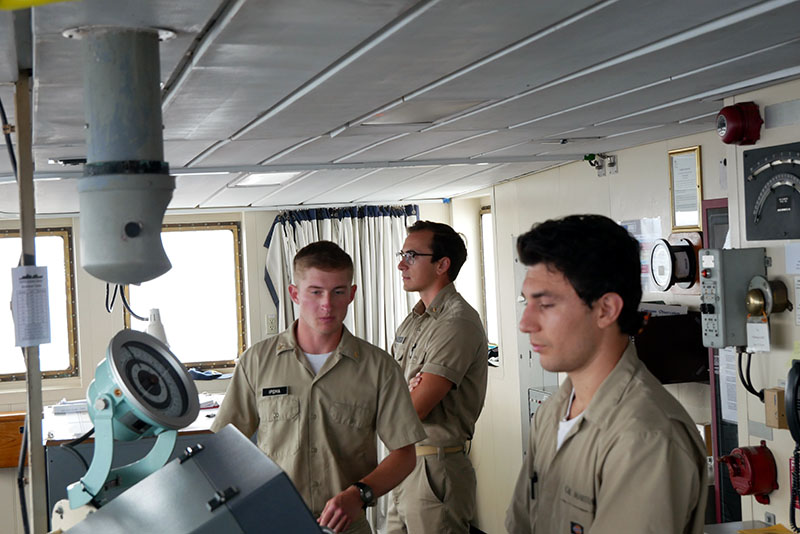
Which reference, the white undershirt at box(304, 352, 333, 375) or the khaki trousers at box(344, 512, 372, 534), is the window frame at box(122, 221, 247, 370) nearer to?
the white undershirt at box(304, 352, 333, 375)

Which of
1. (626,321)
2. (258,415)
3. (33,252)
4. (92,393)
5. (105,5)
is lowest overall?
(258,415)

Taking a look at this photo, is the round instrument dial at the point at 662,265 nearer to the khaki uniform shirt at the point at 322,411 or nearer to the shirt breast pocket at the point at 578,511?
the khaki uniform shirt at the point at 322,411

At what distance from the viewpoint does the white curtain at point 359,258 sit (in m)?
6.89

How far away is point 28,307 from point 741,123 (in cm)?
235

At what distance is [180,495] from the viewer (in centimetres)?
152

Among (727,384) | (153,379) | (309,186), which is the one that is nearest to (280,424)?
(153,379)

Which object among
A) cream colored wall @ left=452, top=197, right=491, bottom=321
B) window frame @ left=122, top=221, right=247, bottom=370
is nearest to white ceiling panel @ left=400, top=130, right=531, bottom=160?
cream colored wall @ left=452, top=197, right=491, bottom=321

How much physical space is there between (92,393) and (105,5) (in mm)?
851

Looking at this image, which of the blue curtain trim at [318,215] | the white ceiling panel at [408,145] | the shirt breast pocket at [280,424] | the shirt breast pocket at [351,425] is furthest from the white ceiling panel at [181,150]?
the blue curtain trim at [318,215]

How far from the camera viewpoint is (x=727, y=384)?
3.63 metres

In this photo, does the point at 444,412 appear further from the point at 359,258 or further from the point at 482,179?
the point at 359,258

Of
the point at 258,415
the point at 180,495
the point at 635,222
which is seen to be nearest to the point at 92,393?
the point at 180,495

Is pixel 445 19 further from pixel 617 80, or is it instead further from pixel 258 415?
pixel 258 415

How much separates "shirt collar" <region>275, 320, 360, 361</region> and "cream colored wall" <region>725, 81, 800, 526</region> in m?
1.53
